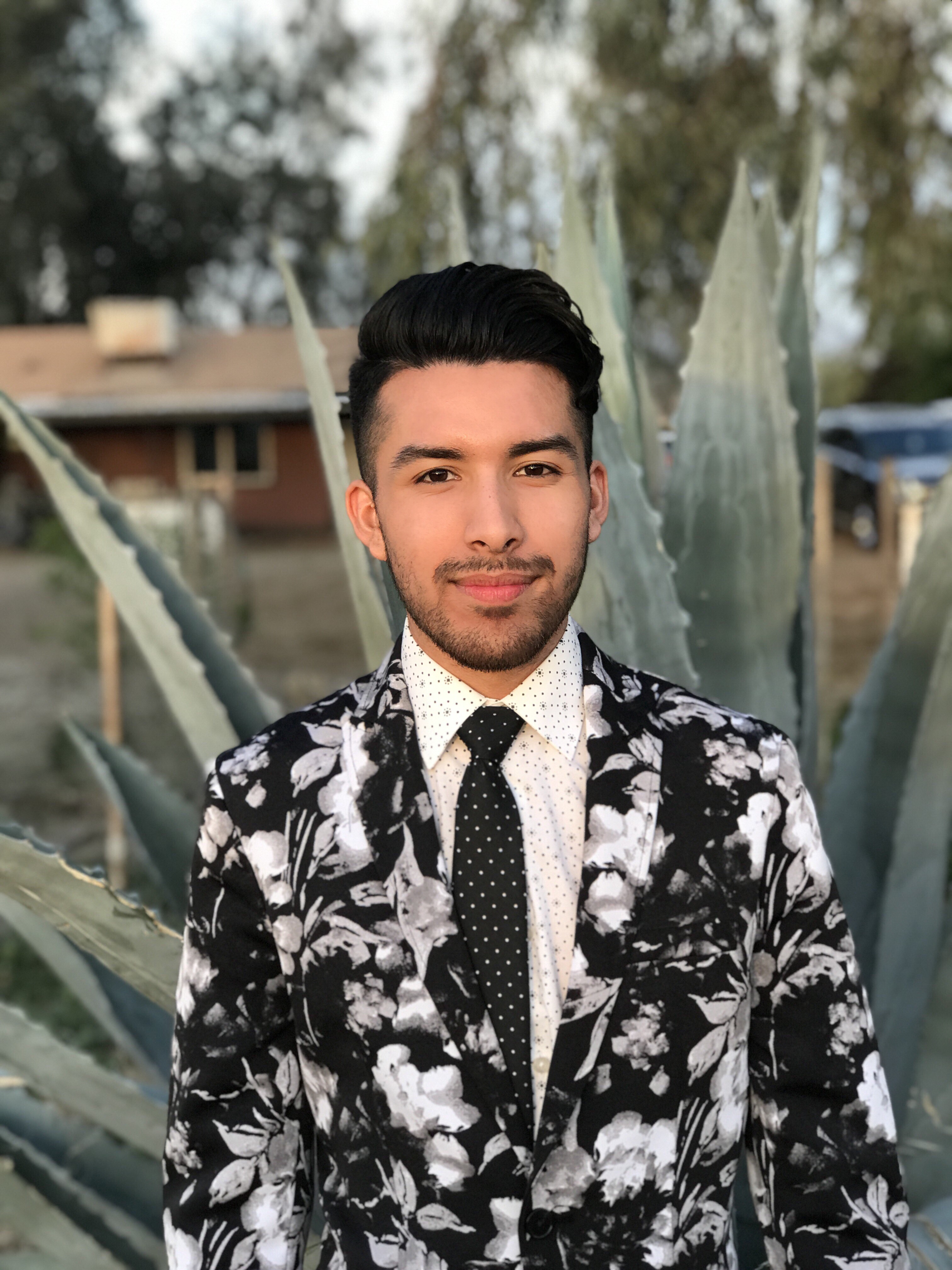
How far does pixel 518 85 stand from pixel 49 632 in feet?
13.6

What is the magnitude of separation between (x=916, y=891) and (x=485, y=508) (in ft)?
2.91

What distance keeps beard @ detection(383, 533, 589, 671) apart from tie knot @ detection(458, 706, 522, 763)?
41 millimetres

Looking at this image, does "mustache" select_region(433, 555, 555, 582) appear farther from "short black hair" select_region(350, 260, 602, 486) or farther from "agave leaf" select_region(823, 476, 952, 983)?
"agave leaf" select_region(823, 476, 952, 983)

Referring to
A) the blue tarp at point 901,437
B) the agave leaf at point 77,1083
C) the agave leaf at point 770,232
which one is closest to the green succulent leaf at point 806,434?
the agave leaf at point 770,232

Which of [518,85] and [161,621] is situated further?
[518,85]

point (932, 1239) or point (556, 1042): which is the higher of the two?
point (556, 1042)

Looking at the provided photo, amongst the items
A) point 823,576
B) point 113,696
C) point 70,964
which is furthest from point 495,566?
point 823,576

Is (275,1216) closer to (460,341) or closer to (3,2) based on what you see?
(460,341)

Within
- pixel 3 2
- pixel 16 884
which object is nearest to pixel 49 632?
pixel 16 884

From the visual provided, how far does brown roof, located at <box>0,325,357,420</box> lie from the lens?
60.4 feet

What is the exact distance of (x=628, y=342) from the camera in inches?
63.8

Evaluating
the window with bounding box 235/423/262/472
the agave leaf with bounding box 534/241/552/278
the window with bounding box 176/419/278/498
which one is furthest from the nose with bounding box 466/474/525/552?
the window with bounding box 235/423/262/472

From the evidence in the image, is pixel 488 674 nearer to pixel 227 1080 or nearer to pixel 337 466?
pixel 227 1080

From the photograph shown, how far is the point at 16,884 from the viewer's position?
1.08 meters
